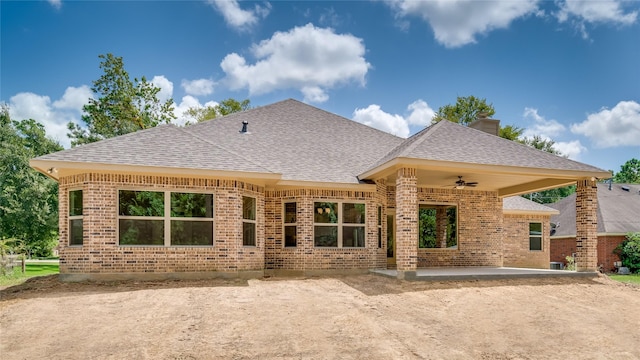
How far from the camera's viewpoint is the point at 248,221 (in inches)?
464

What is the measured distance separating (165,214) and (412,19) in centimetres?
1199

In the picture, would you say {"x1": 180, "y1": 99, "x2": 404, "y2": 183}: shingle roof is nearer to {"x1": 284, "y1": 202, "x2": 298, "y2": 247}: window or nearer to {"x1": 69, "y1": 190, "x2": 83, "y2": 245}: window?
{"x1": 284, "y1": 202, "x2": 298, "y2": 247}: window

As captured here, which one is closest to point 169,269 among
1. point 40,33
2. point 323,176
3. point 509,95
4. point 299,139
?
point 323,176

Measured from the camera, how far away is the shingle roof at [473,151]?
36.0 ft

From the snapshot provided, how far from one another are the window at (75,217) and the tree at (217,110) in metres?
22.7

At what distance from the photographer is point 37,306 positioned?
8094 mm

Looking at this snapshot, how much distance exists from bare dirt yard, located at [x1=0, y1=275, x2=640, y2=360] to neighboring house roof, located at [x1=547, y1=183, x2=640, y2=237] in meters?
15.6

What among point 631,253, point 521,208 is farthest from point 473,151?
point 631,253

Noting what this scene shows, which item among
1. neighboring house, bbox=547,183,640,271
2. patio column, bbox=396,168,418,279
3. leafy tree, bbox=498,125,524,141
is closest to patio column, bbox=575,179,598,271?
patio column, bbox=396,168,418,279

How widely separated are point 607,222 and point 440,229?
14.1 m

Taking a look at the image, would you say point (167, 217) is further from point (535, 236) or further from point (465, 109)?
point (465, 109)

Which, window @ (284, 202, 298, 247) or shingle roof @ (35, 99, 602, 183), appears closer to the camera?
shingle roof @ (35, 99, 602, 183)

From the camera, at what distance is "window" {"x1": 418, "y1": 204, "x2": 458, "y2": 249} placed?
49.7 ft

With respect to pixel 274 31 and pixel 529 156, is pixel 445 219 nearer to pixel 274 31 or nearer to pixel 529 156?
pixel 529 156
